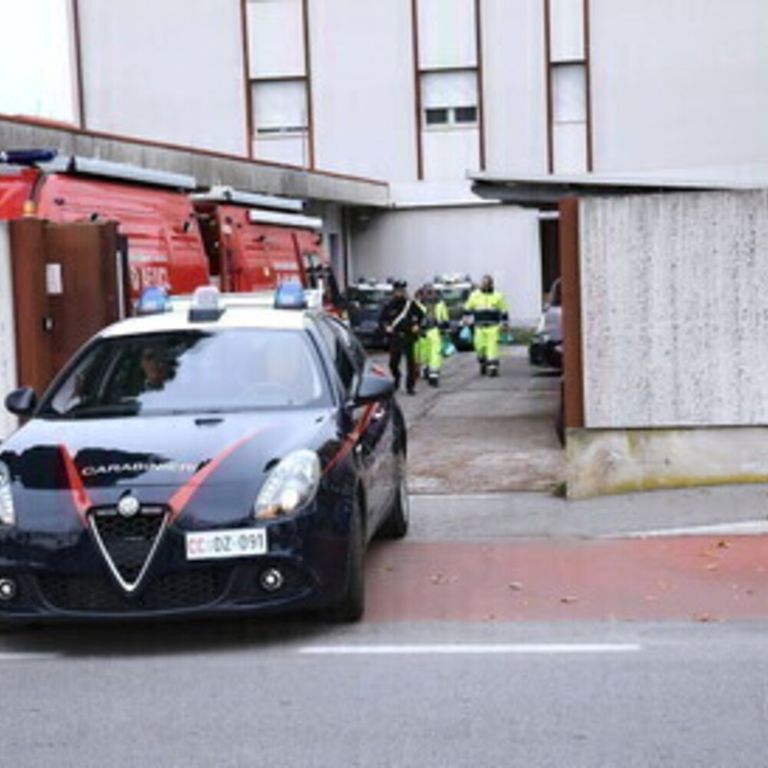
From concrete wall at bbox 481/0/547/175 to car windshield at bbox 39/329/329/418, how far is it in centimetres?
2814

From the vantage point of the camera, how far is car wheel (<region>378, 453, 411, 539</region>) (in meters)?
9.52

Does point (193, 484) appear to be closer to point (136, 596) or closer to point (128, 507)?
point (128, 507)

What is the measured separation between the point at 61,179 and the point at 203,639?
6.32m

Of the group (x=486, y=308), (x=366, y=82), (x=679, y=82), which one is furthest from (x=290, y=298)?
(x=366, y=82)

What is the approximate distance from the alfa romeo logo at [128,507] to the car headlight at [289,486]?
1.86 feet

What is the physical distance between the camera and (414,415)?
17.1 meters

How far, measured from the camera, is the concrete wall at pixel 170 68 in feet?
122

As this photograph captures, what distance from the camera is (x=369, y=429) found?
837 centimetres

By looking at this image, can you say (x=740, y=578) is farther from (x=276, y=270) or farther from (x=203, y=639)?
(x=276, y=270)

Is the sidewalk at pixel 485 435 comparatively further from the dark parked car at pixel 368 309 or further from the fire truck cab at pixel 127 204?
the dark parked car at pixel 368 309

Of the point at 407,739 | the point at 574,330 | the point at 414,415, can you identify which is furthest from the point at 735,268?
Result: the point at 414,415

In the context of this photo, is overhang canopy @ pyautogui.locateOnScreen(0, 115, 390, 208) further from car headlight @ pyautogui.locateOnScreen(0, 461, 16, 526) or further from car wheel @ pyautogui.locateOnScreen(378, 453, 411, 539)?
car headlight @ pyautogui.locateOnScreen(0, 461, 16, 526)

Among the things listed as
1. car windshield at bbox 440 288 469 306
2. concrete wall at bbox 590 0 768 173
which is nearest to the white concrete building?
concrete wall at bbox 590 0 768 173

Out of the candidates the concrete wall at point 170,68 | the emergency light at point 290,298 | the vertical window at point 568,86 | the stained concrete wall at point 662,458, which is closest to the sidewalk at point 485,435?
the stained concrete wall at point 662,458
